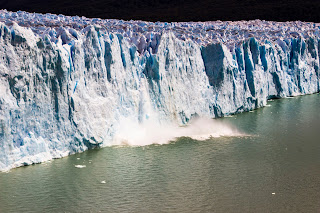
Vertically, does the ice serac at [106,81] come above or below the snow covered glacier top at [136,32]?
below

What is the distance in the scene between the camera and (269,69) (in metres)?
22.1

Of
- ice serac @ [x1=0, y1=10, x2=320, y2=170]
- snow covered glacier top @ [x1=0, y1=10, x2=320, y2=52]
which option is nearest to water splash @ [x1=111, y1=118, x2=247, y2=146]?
ice serac @ [x1=0, y1=10, x2=320, y2=170]

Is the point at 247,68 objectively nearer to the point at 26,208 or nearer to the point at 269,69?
the point at 269,69

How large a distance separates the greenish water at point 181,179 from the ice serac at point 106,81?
817 mm

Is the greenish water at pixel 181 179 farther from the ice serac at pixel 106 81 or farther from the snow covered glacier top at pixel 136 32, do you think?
the snow covered glacier top at pixel 136 32

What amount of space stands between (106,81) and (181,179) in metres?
4.18

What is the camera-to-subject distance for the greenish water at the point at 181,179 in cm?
1038

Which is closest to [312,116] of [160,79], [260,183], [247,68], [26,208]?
[247,68]

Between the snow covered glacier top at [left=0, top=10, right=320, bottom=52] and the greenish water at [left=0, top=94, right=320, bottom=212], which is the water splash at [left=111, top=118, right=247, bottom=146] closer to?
the greenish water at [left=0, top=94, right=320, bottom=212]

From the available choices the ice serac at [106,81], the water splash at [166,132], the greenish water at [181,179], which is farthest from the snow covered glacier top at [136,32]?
the greenish water at [181,179]

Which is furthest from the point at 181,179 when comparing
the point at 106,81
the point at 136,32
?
the point at 136,32

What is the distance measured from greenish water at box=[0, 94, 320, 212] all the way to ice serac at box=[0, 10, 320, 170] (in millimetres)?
817

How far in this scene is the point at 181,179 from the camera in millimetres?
11867

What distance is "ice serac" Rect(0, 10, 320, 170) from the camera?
12047 mm
